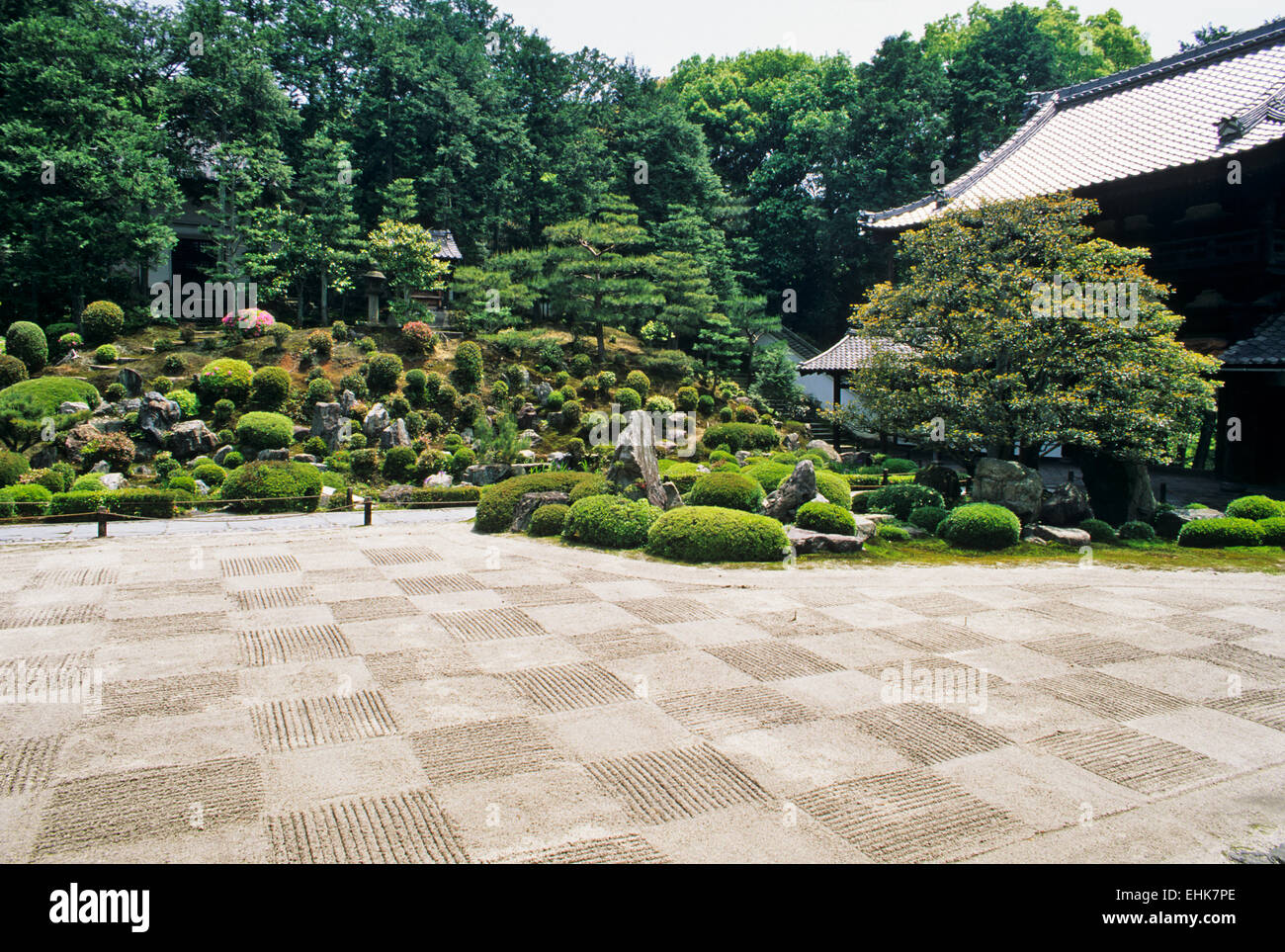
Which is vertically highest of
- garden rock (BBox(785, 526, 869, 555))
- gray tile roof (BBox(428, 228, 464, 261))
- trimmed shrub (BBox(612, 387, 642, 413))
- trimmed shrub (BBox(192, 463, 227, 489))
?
gray tile roof (BBox(428, 228, 464, 261))

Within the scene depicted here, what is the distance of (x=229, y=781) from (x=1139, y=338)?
1682cm

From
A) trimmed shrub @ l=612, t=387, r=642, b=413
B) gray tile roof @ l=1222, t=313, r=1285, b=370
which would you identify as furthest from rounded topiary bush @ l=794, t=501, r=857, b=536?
trimmed shrub @ l=612, t=387, r=642, b=413

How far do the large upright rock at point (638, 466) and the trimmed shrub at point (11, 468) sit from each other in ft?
45.4

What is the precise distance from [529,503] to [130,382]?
624 inches

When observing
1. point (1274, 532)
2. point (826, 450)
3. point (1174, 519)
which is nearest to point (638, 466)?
point (1174, 519)

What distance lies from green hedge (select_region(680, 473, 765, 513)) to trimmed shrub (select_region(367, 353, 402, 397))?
15.0 metres

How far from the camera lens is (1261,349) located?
18.7 m

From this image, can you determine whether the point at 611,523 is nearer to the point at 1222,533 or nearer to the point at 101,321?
the point at 1222,533

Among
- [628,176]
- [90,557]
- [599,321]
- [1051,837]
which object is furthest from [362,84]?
[1051,837]

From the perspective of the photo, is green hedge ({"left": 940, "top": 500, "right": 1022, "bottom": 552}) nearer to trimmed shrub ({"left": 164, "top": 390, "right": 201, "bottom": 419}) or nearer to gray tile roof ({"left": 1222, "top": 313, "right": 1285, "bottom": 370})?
gray tile roof ({"left": 1222, "top": 313, "right": 1285, "bottom": 370})

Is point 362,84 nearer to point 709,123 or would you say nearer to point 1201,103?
point 709,123

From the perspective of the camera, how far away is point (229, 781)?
5941 millimetres

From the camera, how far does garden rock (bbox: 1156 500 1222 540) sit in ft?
52.5

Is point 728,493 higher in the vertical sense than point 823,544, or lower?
higher
